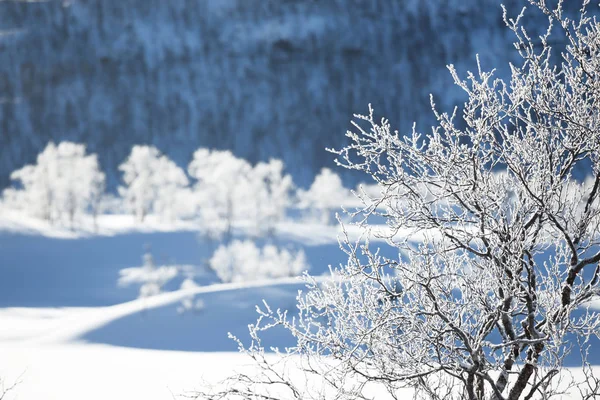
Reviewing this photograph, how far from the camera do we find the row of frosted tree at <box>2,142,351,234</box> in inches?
1805

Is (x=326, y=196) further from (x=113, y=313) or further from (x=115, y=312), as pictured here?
(x=113, y=313)

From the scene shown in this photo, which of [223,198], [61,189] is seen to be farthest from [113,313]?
[61,189]

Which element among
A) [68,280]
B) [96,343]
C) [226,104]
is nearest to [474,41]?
[226,104]

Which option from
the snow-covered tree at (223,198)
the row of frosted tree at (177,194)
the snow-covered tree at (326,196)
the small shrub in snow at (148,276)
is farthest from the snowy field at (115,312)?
the snow-covered tree at (326,196)

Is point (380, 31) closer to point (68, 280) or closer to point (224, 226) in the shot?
point (224, 226)

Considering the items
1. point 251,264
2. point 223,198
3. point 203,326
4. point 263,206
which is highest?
point 223,198

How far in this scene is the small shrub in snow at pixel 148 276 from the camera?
33.2 meters

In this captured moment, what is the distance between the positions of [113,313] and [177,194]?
91.9 ft

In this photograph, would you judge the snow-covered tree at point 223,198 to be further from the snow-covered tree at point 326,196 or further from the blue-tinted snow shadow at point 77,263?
the snow-covered tree at point 326,196

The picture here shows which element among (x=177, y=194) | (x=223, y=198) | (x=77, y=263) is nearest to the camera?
(x=77, y=263)

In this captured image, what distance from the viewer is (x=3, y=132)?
288ft

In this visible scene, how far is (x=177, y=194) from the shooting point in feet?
161

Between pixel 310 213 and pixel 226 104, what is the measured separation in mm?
40435

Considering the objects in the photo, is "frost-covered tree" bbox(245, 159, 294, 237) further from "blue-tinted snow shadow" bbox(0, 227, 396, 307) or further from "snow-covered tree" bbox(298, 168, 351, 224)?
"snow-covered tree" bbox(298, 168, 351, 224)
